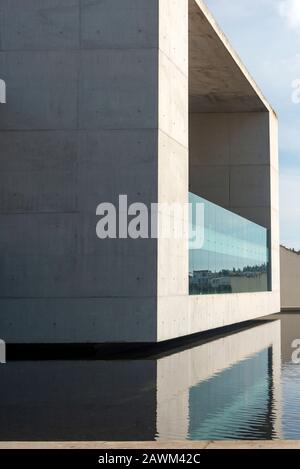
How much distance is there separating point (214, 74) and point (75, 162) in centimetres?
1332

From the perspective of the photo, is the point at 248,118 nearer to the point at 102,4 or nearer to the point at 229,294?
the point at 229,294

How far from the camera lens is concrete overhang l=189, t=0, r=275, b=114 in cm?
2345

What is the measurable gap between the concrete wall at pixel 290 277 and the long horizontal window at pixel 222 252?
21847 mm

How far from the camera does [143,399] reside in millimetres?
10062

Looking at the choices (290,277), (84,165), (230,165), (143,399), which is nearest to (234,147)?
(230,165)

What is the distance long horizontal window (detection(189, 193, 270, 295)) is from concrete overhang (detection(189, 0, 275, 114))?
609 cm

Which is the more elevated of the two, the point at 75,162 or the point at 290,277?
the point at 75,162

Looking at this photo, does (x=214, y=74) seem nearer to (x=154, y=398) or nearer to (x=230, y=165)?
(x=230, y=165)

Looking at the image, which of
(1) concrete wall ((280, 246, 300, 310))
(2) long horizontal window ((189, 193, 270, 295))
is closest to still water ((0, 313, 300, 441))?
(2) long horizontal window ((189, 193, 270, 295))

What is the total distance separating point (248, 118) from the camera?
116 ft

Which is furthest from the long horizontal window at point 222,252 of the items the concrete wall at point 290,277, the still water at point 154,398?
the concrete wall at point 290,277

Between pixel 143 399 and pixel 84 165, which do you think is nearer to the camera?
pixel 143 399

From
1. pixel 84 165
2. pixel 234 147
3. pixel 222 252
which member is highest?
pixel 234 147

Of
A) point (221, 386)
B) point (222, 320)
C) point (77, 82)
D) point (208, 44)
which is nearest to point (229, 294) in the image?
point (222, 320)
